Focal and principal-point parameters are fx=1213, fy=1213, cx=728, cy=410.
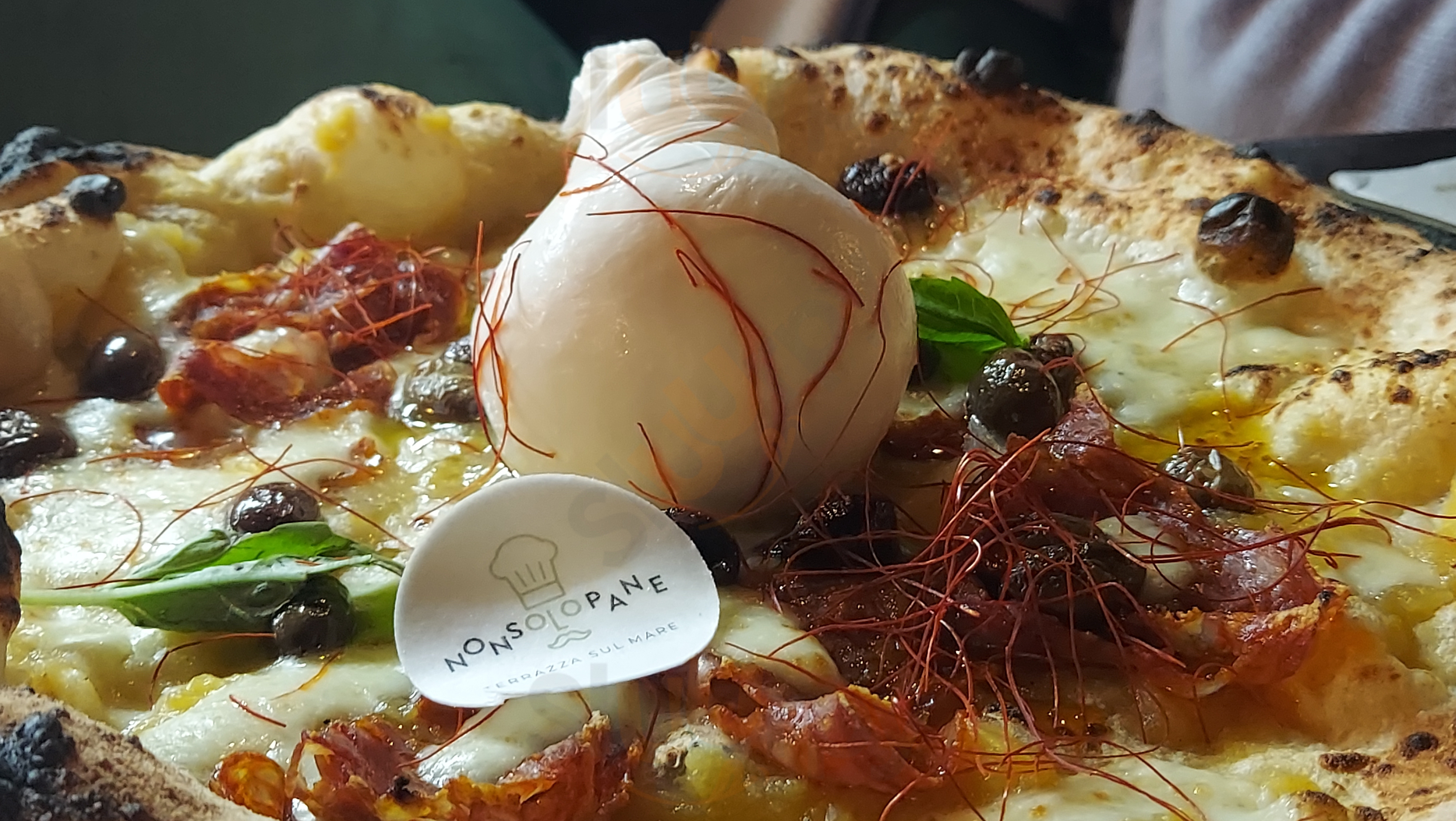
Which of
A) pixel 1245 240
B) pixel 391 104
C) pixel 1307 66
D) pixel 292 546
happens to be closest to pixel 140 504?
pixel 292 546

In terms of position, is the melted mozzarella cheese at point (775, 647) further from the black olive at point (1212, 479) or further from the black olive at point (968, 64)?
the black olive at point (968, 64)

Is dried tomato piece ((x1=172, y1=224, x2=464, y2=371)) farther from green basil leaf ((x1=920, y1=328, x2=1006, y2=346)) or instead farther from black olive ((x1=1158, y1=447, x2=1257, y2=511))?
black olive ((x1=1158, y1=447, x2=1257, y2=511))

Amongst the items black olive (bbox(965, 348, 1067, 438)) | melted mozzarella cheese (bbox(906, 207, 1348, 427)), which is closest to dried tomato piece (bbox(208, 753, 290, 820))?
black olive (bbox(965, 348, 1067, 438))

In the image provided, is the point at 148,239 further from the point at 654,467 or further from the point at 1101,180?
the point at 1101,180

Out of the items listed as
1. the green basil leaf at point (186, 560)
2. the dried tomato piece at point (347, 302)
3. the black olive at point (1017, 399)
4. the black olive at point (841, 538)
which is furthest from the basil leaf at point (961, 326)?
the green basil leaf at point (186, 560)

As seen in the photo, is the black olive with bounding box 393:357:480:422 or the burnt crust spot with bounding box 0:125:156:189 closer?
the black olive with bounding box 393:357:480:422

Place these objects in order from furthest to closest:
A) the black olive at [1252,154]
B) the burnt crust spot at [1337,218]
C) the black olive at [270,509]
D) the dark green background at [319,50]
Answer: the dark green background at [319,50] → the black olive at [1252,154] → the burnt crust spot at [1337,218] → the black olive at [270,509]
